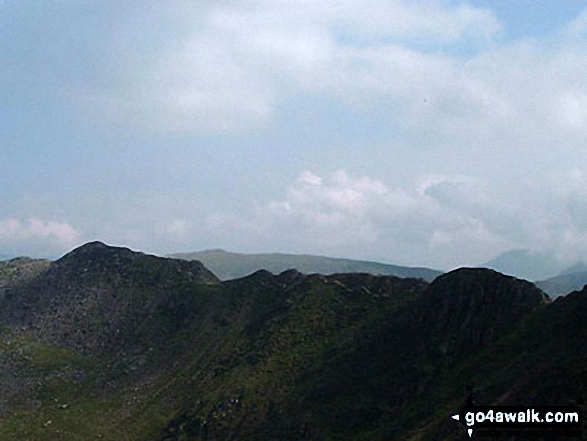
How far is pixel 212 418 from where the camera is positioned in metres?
130

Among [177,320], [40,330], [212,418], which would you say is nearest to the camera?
[212,418]

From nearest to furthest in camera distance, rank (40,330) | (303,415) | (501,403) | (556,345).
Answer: (501,403), (556,345), (303,415), (40,330)

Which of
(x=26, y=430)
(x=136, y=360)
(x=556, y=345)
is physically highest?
(x=556, y=345)

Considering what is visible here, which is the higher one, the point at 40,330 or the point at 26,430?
the point at 40,330

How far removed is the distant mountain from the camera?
321 feet

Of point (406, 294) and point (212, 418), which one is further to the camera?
point (406, 294)

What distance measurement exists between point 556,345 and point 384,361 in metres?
38.6

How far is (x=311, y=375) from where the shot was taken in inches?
5157

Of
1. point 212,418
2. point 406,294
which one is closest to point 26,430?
point 212,418

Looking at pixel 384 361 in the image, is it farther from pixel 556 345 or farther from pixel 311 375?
pixel 556 345

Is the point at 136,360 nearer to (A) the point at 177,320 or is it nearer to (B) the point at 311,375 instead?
(A) the point at 177,320

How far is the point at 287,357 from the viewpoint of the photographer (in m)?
142

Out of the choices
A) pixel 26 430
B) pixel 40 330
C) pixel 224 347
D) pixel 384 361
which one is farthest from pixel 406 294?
pixel 40 330

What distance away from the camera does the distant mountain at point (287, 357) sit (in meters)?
97.9
